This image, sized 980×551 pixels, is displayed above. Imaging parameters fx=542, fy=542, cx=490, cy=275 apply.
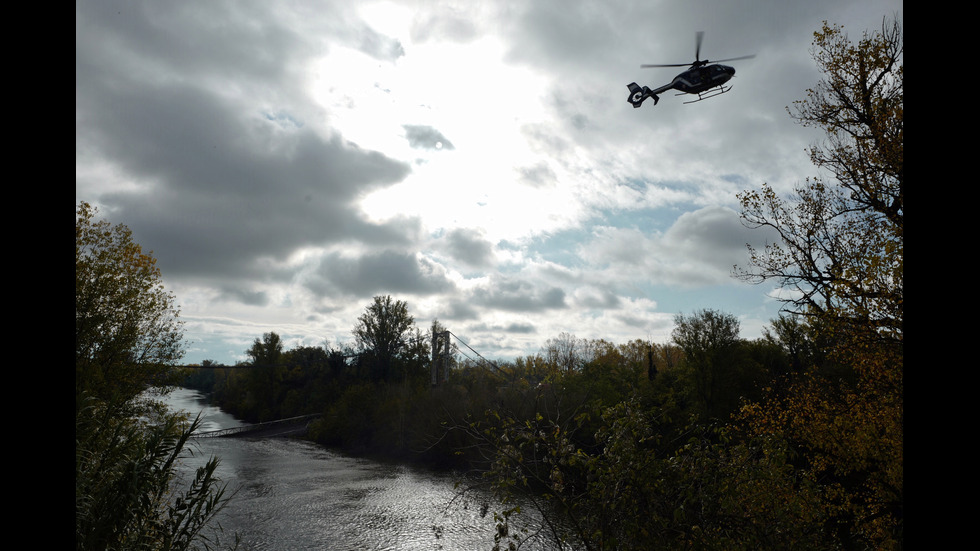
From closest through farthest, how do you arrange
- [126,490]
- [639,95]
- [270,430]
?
→ [126,490] → [639,95] → [270,430]

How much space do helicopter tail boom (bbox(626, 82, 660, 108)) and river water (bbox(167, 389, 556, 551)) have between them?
1056cm

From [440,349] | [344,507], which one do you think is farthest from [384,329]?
[344,507]

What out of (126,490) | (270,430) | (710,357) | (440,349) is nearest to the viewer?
(126,490)

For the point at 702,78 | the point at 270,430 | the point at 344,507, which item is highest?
the point at 702,78

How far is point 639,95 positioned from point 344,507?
1719 centimetres

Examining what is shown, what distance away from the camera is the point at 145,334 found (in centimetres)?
1661

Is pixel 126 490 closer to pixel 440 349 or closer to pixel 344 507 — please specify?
pixel 344 507

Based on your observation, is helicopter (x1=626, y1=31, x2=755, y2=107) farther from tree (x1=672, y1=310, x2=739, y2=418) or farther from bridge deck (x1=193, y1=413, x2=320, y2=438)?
bridge deck (x1=193, y1=413, x2=320, y2=438)

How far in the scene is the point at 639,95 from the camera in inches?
571

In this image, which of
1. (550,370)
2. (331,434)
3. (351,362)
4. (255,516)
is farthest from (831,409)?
(351,362)

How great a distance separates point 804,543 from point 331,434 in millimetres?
36975

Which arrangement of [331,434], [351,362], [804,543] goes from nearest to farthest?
1. [804,543]
2. [331,434]
3. [351,362]

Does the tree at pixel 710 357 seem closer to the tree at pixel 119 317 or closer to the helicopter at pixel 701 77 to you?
the helicopter at pixel 701 77

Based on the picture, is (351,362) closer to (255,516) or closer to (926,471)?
(255,516)
